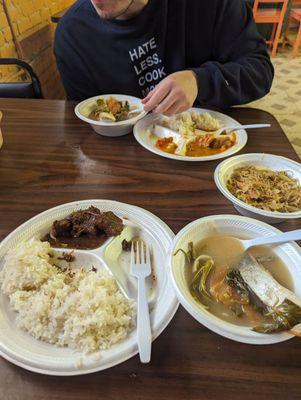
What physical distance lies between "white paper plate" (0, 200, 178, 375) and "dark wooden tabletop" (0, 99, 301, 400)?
0.07ft

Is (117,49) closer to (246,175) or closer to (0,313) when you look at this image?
(246,175)

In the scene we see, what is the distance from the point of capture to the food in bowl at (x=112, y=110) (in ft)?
4.63

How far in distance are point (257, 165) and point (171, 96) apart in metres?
0.47

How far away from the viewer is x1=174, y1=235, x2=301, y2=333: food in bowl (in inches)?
25.5

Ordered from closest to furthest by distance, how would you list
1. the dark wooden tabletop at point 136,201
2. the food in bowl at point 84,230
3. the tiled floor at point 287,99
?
the dark wooden tabletop at point 136,201
the food in bowl at point 84,230
the tiled floor at point 287,99

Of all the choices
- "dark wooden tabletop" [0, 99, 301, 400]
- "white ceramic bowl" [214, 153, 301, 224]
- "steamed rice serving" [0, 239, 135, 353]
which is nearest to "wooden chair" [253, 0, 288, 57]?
"dark wooden tabletop" [0, 99, 301, 400]

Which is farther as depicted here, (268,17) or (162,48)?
(268,17)

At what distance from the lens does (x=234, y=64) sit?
157 cm

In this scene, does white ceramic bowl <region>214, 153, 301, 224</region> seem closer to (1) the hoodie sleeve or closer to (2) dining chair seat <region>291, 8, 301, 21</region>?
(1) the hoodie sleeve

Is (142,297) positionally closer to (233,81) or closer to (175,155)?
(175,155)

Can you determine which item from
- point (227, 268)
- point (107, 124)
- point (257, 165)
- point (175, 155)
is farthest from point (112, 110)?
point (227, 268)

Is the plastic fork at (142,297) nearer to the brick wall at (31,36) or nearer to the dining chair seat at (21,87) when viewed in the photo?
the dining chair seat at (21,87)

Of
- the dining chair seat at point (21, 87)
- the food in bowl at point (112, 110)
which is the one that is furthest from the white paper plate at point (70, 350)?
the dining chair seat at point (21, 87)

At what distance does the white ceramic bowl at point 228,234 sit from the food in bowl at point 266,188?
17 cm
